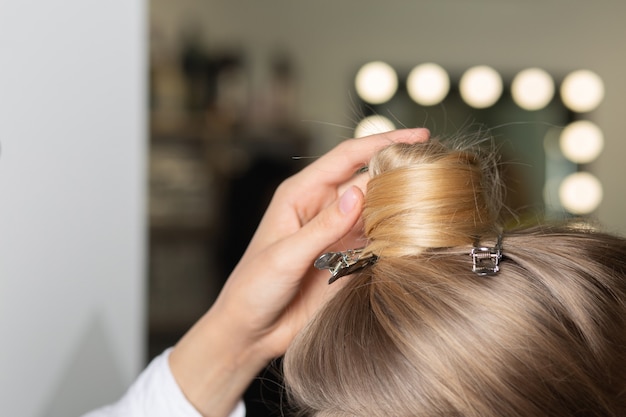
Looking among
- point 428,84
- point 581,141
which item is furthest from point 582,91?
point 428,84

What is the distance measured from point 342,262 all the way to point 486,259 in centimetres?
14

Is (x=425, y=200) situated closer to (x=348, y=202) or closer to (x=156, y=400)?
(x=348, y=202)

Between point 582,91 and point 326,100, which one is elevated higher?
point 582,91

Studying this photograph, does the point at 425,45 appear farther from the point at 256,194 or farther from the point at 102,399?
the point at 102,399

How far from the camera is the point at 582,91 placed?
358 centimetres

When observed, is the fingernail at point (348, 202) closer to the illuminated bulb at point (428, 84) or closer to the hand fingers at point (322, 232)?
the hand fingers at point (322, 232)

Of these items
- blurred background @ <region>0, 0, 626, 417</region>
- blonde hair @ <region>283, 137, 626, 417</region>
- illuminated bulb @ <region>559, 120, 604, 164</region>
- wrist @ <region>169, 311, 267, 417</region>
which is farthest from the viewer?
illuminated bulb @ <region>559, 120, 604, 164</region>

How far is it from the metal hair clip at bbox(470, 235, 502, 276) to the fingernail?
137 millimetres

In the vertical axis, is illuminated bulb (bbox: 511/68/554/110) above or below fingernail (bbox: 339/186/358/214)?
below

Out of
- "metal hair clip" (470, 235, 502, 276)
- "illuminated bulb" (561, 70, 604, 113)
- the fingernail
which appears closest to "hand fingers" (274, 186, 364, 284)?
the fingernail

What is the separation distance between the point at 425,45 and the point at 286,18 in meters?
0.70

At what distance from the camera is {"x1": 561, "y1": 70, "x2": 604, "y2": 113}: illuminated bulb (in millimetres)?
3549

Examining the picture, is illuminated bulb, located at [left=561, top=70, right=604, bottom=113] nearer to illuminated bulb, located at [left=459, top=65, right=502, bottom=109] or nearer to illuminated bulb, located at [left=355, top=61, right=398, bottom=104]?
illuminated bulb, located at [left=459, top=65, right=502, bottom=109]

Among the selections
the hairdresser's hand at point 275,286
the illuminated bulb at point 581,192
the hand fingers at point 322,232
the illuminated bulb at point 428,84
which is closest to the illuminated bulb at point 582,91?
the illuminated bulb at point 581,192
